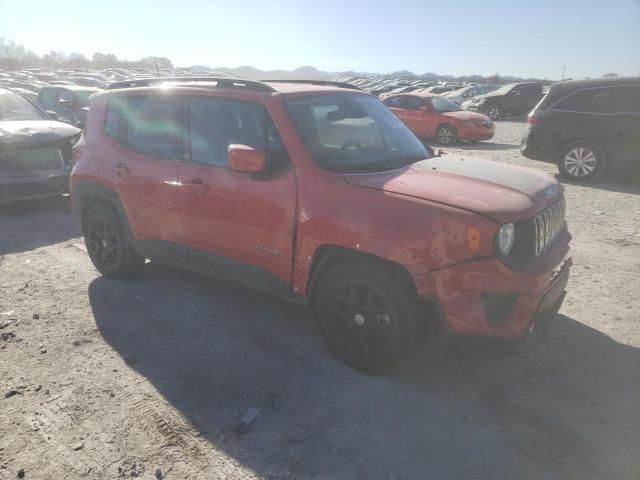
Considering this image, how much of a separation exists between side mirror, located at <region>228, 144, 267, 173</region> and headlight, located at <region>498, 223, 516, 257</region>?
60.6 inches

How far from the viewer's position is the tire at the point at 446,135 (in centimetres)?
1441

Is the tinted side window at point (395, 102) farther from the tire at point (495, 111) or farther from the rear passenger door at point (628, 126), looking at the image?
the tire at point (495, 111)

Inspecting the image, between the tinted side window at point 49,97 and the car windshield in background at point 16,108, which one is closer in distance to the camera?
the car windshield in background at point 16,108

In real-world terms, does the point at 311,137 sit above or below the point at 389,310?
above

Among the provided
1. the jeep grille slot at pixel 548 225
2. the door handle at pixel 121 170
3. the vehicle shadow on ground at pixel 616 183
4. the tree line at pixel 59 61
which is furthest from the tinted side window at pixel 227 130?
the tree line at pixel 59 61

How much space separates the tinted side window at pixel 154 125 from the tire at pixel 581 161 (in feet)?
25.9

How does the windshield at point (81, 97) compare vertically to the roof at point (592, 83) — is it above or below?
below

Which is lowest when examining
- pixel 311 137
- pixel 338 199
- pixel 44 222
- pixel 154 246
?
pixel 44 222

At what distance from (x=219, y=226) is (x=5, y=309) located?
2.19m

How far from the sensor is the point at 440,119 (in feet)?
47.6

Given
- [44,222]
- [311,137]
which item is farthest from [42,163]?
[311,137]

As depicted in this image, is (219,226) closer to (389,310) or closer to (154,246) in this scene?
(154,246)

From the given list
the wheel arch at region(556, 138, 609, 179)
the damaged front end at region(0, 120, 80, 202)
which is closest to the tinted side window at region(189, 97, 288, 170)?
the damaged front end at region(0, 120, 80, 202)

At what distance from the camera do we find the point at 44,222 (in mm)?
6816
